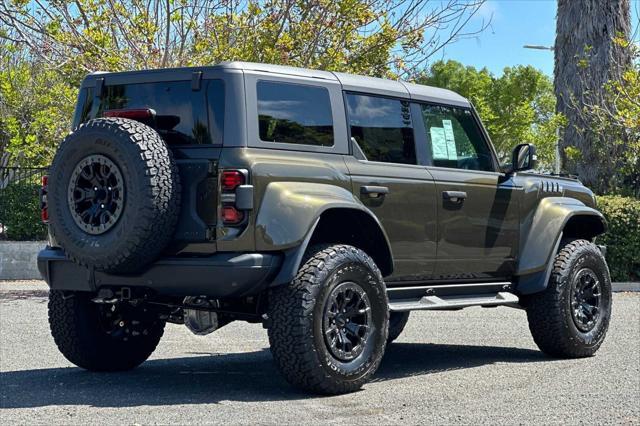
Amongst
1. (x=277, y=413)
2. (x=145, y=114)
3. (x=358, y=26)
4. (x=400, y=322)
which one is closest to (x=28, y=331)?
(x=400, y=322)

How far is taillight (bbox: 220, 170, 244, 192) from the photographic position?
6578mm

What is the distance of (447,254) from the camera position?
811 centimetres

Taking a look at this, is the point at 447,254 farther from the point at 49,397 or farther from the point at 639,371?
the point at 49,397

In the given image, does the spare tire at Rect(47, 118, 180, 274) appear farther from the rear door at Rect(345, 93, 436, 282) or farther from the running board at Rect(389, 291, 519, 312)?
the running board at Rect(389, 291, 519, 312)

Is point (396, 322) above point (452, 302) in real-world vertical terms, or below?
below

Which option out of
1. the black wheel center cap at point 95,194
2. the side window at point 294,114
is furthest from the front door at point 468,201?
the black wheel center cap at point 95,194

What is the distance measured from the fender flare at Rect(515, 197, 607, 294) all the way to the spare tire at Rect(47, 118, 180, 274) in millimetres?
3338

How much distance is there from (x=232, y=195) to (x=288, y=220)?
0.37 m

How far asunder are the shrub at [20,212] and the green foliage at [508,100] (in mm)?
15553

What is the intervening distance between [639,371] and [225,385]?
122 inches

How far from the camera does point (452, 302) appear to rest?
26.7 feet

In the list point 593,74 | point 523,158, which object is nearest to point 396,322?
point 523,158

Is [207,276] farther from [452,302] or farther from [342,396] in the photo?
[452,302]

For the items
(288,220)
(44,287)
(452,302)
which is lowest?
(44,287)
